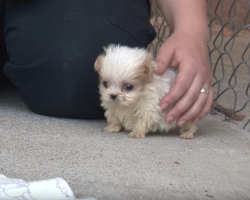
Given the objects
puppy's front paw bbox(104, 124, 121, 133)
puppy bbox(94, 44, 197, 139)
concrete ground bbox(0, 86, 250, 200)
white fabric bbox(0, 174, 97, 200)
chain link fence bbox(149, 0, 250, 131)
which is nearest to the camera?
white fabric bbox(0, 174, 97, 200)

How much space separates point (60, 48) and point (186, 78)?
45 cm

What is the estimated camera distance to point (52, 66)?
1325mm

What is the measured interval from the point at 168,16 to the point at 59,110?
0.56m

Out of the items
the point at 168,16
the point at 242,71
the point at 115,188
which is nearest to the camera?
the point at 115,188

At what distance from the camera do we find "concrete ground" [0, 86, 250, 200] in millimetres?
835

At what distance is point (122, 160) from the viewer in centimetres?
97

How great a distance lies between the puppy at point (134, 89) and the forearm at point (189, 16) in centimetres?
20

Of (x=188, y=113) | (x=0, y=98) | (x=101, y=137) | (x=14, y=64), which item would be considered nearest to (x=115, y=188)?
(x=101, y=137)

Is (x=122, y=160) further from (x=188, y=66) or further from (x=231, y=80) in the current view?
(x=231, y=80)

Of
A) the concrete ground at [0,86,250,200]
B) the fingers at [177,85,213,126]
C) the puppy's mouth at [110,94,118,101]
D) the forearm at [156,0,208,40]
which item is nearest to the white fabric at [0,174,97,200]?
the concrete ground at [0,86,250,200]

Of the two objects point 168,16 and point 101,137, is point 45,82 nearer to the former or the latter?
point 101,137

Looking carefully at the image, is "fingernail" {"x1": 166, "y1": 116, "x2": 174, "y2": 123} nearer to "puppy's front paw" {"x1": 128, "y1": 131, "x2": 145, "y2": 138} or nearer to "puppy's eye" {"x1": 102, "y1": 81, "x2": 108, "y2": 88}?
"puppy's front paw" {"x1": 128, "y1": 131, "x2": 145, "y2": 138}

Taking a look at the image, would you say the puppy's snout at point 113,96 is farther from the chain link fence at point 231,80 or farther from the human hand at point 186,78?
the chain link fence at point 231,80

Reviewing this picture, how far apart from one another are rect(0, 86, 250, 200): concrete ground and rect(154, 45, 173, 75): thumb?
216 mm
